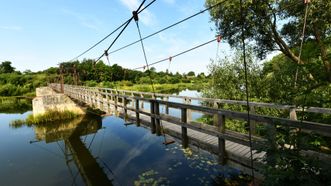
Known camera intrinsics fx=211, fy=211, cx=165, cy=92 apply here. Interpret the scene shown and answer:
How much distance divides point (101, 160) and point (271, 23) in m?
10.6

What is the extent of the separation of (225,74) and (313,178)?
958cm

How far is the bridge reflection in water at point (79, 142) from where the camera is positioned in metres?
9.02

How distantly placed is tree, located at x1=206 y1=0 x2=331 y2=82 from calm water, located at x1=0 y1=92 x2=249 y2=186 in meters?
5.93

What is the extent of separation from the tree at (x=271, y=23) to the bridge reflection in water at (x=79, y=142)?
329 inches

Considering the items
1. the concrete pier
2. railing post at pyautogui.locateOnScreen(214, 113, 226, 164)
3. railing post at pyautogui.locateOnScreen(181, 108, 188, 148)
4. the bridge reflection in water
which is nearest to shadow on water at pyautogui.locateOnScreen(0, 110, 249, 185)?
the bridge reflection in water

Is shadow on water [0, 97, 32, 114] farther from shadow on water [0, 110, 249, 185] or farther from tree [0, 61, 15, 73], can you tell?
tree [0, 61, 15, 73]

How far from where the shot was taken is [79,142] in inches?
548

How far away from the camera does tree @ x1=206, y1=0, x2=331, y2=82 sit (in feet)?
28.0

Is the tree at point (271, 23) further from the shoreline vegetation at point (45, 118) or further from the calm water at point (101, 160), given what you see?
the shoreline vegetation at point (45, 118)

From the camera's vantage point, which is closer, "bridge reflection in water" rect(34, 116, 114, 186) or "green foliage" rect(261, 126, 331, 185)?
"green foliage" rect(261, 126, 331, 185)

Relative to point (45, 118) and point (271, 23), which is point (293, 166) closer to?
point (271, 23)

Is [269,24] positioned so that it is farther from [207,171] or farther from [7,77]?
[7,77]

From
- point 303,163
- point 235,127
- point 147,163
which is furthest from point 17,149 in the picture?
point 303,163

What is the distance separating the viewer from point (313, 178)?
2.41m
